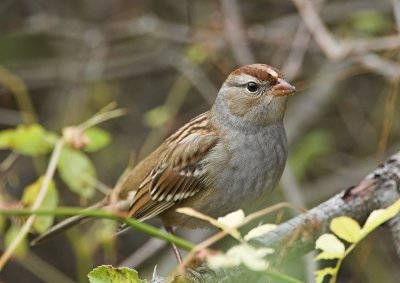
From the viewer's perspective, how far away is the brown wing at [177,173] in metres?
2.66

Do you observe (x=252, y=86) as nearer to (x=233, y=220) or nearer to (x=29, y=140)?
(x=29, y=140)

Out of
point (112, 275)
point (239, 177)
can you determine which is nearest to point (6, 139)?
point (239, 177)

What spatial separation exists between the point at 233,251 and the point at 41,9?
3693mm

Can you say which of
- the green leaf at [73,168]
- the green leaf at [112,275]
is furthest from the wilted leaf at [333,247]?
the green leaf at [73,168]

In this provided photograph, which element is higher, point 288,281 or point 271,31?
point 271,31

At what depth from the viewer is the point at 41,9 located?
15.0ft

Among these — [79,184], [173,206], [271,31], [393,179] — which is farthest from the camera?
[271,31]

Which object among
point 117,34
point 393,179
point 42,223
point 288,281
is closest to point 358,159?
point 117,34

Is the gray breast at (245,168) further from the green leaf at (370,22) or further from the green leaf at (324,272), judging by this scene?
the green leaf at (370,22)

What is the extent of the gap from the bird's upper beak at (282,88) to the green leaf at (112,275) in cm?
118

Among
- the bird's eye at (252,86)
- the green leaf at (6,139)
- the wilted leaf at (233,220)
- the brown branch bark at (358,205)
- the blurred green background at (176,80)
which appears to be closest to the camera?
the wilted leaf at (233,220)

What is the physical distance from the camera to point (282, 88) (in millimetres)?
Result: 2561

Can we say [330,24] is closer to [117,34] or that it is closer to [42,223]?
[117,34]

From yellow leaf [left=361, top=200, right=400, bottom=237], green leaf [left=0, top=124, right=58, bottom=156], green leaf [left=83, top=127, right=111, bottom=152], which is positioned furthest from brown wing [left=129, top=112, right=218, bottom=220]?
yellow leaf [left=361, top=200, right=400, bottom=237]
